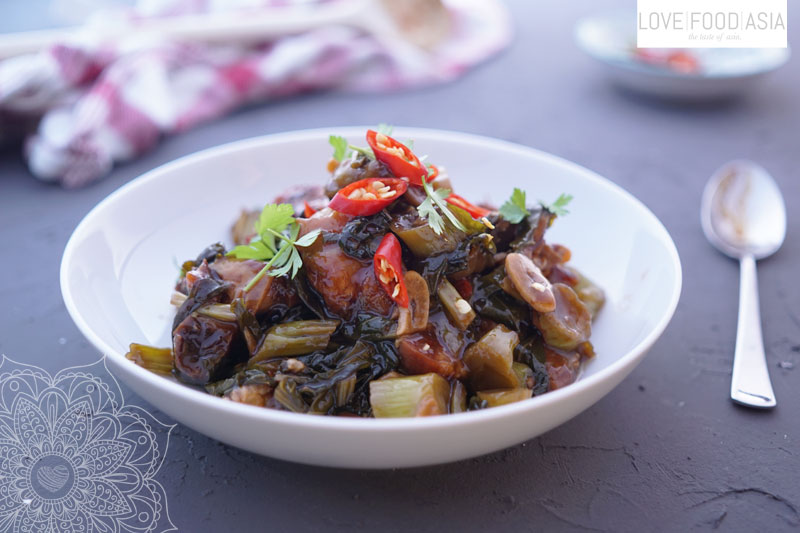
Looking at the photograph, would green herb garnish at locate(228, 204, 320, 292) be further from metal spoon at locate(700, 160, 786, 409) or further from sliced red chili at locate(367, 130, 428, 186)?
metal spoon at locate(700, 160, 786, 409)

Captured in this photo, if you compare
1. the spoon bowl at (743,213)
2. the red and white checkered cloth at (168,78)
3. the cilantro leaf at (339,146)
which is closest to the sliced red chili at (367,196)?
the cilantro leaf at (339,146)

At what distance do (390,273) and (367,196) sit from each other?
32cm

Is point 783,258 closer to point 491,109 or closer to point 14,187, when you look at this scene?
point 491,109

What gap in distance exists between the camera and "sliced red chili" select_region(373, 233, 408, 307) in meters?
2.54

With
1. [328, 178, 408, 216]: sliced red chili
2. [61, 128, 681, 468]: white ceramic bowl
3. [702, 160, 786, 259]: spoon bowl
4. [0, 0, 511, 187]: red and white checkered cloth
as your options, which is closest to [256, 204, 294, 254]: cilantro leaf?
[328, 178, 408, 216]: sliced red chili

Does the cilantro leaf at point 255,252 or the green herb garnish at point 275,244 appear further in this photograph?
the cilantro leaf at point 255,252

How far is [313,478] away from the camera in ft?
7.93

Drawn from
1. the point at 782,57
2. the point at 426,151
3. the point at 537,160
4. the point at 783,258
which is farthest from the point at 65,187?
the point at 782,57

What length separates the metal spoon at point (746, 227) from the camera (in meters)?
3.05

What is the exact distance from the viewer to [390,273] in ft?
8.42

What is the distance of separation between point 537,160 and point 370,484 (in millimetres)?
2081

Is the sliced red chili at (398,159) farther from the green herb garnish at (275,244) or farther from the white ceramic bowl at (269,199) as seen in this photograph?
the white ceramic bowl at (269,199)

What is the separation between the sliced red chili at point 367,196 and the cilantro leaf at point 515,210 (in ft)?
1.86

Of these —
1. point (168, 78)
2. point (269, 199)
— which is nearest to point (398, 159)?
point (269, 199)
